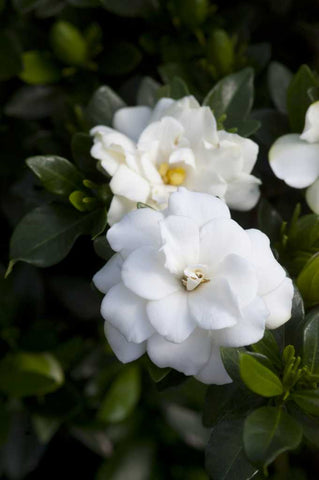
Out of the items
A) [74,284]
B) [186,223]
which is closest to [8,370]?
[74,284]

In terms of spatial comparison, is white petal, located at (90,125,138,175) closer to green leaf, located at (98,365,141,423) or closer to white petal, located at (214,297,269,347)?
white petal, located at (214,297,269,347)

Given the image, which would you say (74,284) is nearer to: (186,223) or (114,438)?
(114,438)

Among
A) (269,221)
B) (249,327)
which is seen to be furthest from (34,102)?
(249,327)

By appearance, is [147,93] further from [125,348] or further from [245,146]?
[125,348]

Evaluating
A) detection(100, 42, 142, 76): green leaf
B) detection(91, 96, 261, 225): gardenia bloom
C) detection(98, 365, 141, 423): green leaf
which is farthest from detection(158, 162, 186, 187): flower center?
detection(98, 365, 141, 423): green leaf

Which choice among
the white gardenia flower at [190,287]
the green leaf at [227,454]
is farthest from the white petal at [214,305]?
the green leaf at [227,454]
